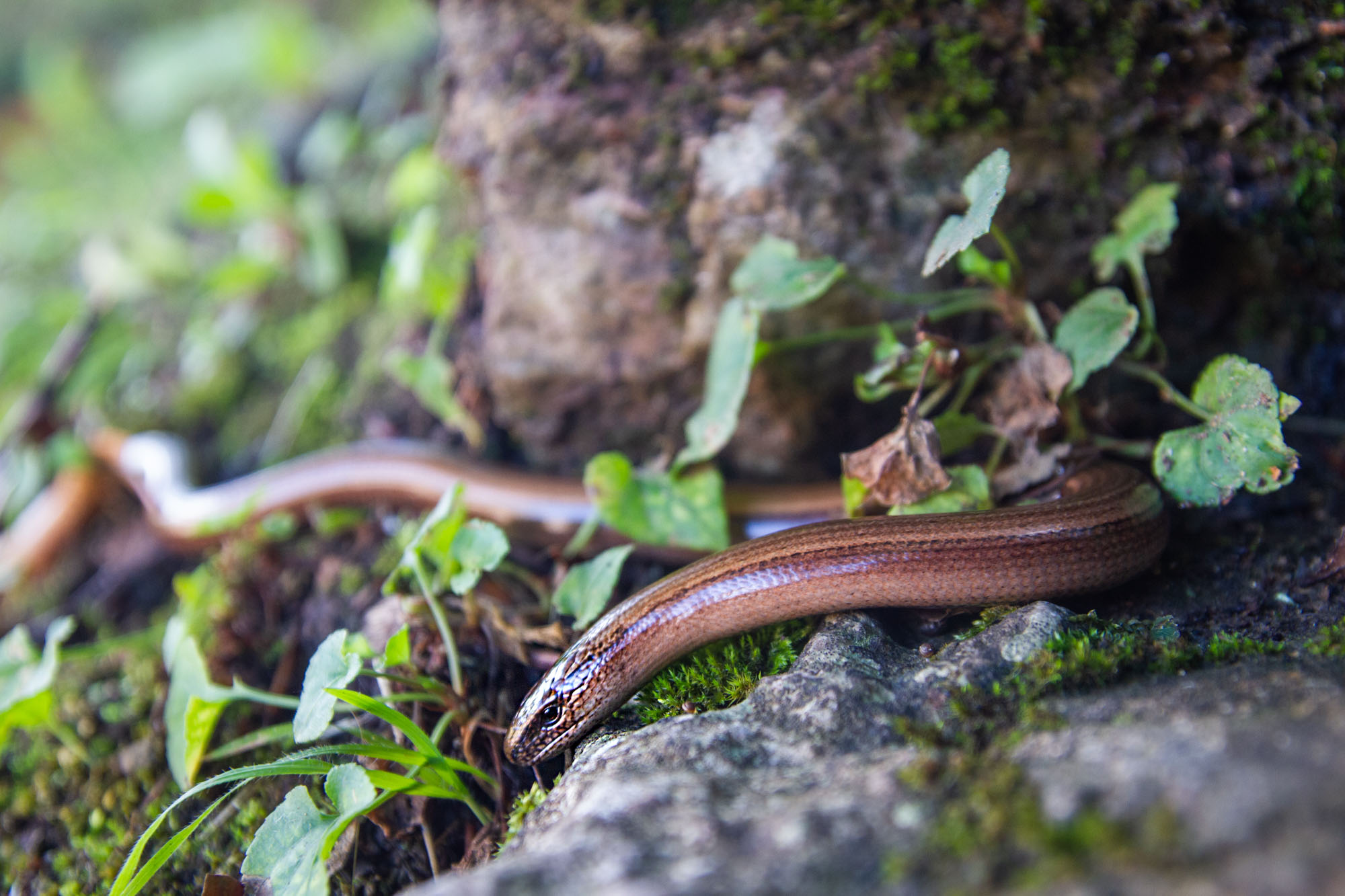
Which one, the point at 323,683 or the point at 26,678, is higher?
the point at 323,683

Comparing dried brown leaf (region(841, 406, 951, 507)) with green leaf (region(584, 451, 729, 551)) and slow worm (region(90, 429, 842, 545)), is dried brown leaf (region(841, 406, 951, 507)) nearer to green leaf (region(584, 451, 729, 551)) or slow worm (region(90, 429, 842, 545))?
slow worm (region(90, 429, 842, 545))

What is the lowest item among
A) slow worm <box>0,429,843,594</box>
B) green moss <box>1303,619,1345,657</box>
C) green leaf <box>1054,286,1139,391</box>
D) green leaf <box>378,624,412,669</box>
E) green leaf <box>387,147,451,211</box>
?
slow worm <box>0,429,843,594</box>

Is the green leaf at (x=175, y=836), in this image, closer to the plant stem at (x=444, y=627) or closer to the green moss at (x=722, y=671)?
the plant stem at (x=444, y=627)

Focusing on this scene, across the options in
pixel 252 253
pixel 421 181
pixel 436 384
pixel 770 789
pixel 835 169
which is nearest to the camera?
pixel 770 789

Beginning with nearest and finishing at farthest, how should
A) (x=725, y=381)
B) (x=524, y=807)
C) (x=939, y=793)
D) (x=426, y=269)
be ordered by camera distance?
(x=939, y=793), (x=524, y=807), (x=725, y=381), (x=426, y=269)

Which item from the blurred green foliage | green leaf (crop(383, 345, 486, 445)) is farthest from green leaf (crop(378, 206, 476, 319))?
green leaf (crop(383, 345, 486, 445))

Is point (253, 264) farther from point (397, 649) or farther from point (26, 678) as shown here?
point (397, 649)

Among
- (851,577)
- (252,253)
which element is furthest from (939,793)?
(252,253)
